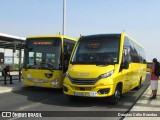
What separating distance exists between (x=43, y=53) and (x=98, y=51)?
4.20 metres

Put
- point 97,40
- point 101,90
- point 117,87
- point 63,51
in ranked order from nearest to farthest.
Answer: point 101,90 < point 117,87 < point 97,40 < point 63,51

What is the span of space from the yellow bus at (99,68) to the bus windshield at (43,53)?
2560 millimetres

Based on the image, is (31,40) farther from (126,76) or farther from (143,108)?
(143,108)

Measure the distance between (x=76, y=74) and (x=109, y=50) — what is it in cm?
181

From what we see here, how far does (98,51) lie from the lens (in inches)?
500

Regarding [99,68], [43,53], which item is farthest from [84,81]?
[43,53]

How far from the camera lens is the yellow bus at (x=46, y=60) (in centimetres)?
1556

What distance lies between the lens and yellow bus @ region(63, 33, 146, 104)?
11.5 metres

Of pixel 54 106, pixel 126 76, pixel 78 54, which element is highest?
pixel 78 54

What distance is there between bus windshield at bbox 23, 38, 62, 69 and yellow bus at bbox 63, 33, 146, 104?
2.56m

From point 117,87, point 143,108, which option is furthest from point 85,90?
point 143,108

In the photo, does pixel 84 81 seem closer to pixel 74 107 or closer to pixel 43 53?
pixel 74 107

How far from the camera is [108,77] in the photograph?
11516mm

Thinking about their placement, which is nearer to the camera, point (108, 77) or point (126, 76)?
point (108, 77)
